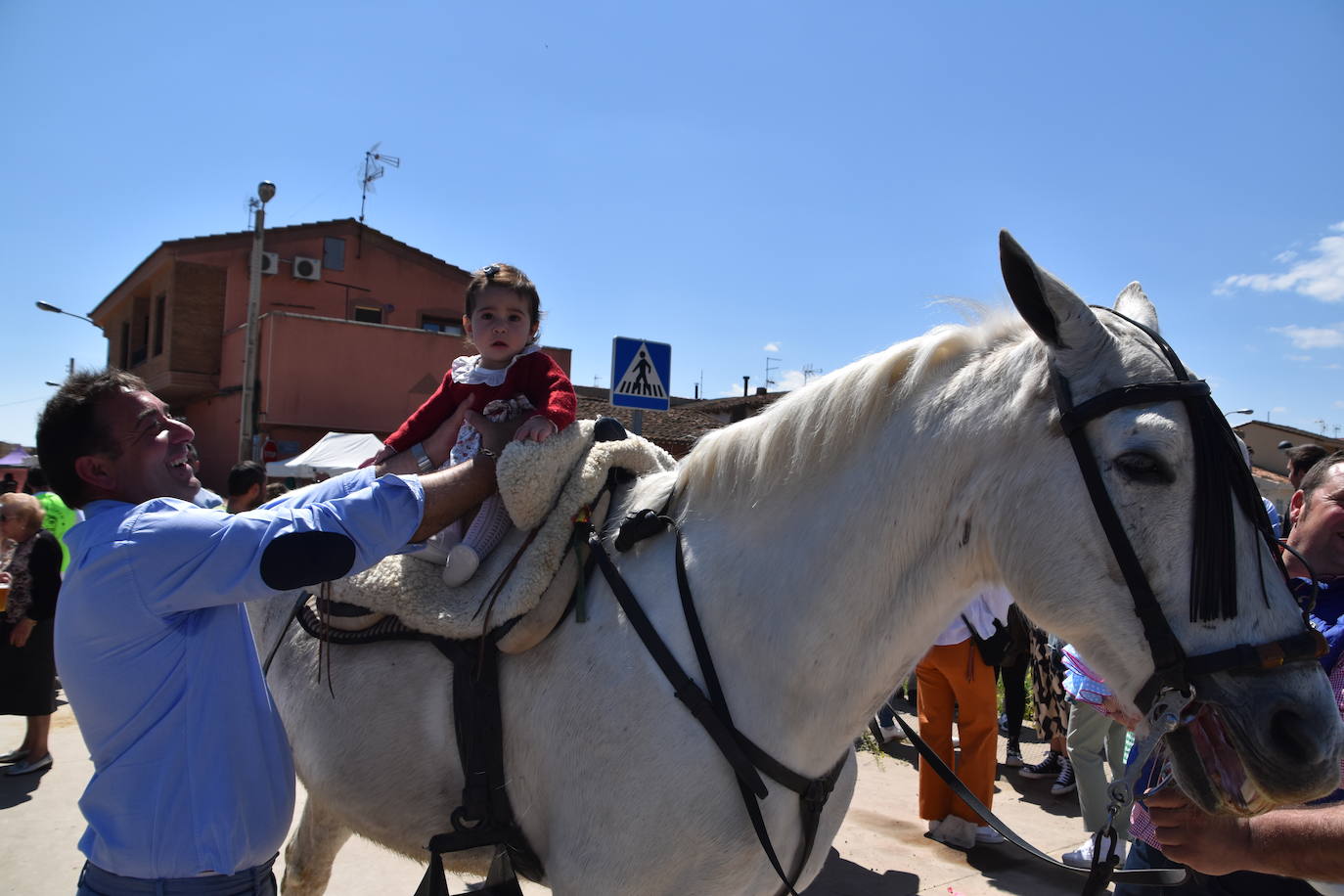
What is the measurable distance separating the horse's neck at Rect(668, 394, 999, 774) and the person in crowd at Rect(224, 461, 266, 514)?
5782mm

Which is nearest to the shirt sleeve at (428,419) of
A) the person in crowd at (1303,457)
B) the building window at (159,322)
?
the person in crowd at (1303,457)

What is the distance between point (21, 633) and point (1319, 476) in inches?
287

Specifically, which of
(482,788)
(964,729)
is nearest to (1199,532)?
(482,788)

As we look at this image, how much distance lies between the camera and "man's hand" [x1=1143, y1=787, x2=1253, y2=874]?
4.73 feet

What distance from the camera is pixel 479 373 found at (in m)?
2.50

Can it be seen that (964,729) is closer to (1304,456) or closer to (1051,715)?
(1051,715)

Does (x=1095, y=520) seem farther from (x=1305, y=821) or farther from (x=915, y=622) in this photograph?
(x=1305, y=821)

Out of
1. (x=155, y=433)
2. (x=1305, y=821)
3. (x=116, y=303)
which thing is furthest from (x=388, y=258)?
(x=1305, y=821)

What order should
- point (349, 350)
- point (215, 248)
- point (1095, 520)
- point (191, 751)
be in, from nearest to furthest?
point (1095, 520), point (191, 751), point (349, 350), point (215, 248)

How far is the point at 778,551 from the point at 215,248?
24.3 meters

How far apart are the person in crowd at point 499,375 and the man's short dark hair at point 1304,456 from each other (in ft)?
17.6

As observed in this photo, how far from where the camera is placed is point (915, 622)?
163 centimetres

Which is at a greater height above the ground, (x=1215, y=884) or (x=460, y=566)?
(x=460, y=566)

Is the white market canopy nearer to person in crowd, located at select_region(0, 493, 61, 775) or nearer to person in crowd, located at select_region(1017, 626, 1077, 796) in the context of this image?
person in crowd, located at select_region(0, 493, 61, 775)
